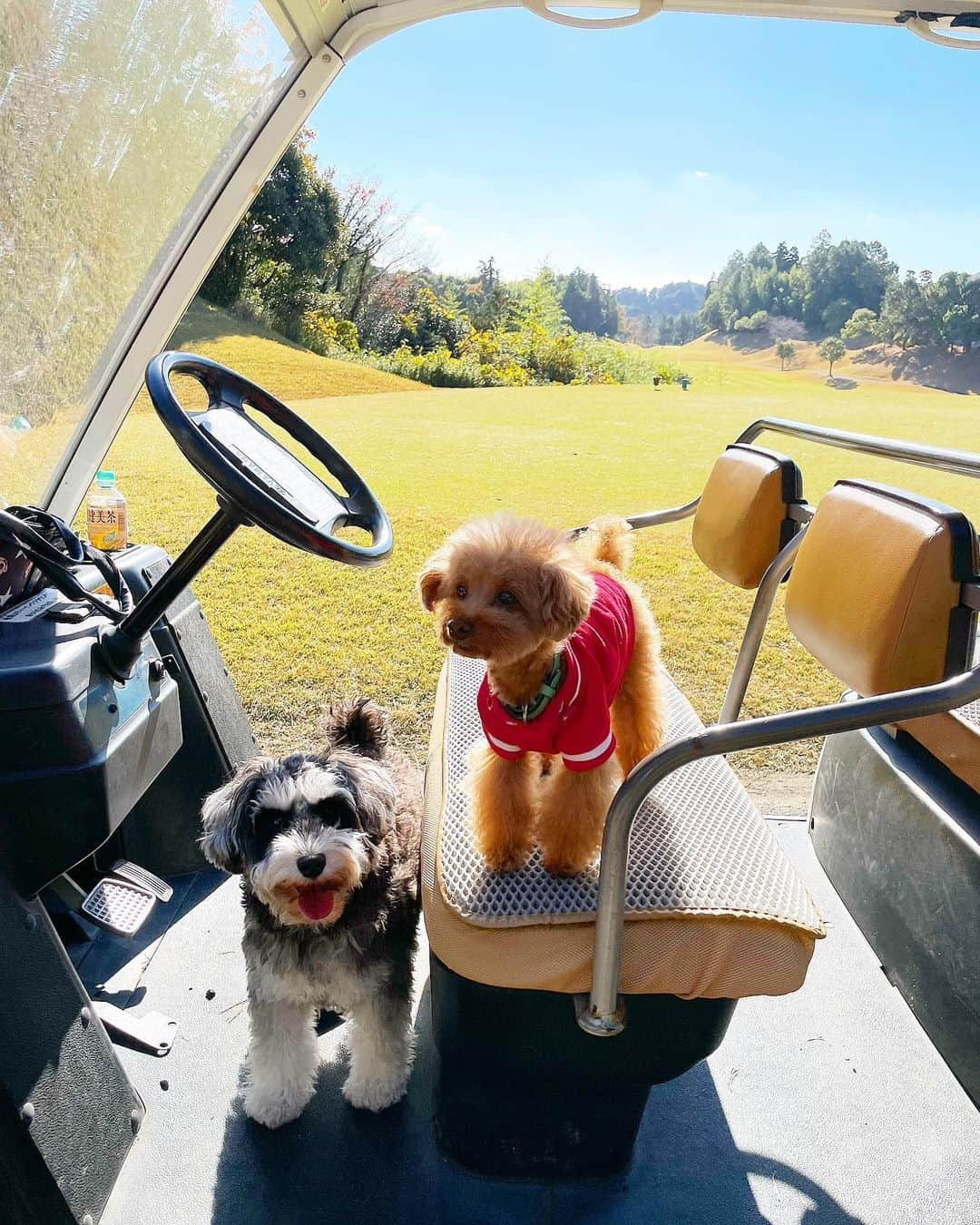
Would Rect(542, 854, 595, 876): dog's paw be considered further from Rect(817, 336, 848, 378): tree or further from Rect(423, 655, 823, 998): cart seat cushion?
Rect(817, 336, 848, 378): tree

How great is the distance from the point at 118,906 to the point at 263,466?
0.99 m

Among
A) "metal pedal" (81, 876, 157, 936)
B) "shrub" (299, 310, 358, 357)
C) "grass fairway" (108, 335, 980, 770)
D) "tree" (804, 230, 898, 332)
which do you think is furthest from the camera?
"shrub" (299, 310, 358, 357)

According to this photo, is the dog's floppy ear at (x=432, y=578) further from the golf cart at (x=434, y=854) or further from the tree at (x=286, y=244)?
the tree at (x=286, y=244)

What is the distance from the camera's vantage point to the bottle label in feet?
7.67

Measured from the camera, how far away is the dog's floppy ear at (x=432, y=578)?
1.69 metres

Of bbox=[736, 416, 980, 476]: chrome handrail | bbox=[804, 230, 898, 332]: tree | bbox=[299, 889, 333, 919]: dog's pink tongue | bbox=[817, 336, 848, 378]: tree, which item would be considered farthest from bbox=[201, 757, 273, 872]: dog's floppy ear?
bbox=[817, 336, 848, 378]: tree

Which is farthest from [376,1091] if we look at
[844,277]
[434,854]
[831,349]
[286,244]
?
[831,349]

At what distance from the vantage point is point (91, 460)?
2201 millimetres

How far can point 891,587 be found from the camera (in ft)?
4.38

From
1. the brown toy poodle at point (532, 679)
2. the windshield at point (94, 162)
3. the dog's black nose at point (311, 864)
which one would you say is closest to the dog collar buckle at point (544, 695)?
the brown toy poodle at point (532, 679)

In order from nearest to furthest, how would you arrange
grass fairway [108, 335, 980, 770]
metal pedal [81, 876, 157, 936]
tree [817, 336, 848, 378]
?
metal pedal [81, 876, 157, 936] → grass fairway [108, 335, 980, 770] → tree [817, 336, 848, 378]

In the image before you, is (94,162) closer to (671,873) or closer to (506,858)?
(506,858)

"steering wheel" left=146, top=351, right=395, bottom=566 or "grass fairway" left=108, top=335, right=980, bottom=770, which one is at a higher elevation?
"steering wheel" left=146, top=351, right=395, bottom=566

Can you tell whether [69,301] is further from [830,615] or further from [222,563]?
[222,563]
